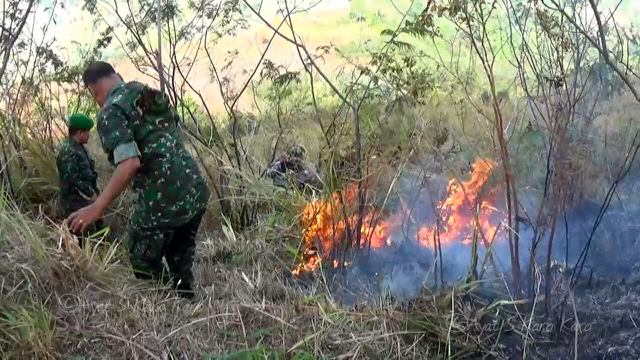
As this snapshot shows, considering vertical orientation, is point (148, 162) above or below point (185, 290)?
above

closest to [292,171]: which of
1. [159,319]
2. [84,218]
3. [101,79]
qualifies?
[101,79]

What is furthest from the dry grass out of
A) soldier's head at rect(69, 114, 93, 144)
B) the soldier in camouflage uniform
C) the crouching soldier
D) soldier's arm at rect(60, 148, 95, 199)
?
the crouching soldier

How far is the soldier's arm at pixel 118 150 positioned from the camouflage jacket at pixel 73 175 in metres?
1.72

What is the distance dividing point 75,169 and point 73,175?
5cm

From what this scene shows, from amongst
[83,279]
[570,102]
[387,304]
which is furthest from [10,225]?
[570,102]

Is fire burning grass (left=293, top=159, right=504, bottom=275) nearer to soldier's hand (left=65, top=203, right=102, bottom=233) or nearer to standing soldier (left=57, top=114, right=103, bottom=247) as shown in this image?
soldier's hand (left=65, top=203, right=102, bottom=233)

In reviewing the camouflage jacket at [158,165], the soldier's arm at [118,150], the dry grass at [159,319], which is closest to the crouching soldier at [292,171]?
the camouflage jacket at [158,165]

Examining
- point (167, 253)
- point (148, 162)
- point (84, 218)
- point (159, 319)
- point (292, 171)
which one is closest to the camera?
point (84, 218)

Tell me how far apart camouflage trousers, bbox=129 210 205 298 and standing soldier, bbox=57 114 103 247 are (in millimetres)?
1314

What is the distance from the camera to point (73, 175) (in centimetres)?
516

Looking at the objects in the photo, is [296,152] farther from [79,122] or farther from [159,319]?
[159,319]

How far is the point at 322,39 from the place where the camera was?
6609mm

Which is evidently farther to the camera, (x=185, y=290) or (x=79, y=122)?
(x=79, y=122)

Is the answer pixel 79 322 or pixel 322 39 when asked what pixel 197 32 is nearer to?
pixel 322 39
